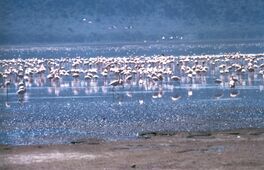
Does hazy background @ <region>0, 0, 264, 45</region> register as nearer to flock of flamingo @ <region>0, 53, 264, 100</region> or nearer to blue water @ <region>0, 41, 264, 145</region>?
flock of flamingo @ <region>0, 53, 264, 100</region>

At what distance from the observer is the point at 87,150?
19062mm

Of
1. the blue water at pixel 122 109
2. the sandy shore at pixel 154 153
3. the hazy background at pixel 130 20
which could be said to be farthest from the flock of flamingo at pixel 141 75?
the hazy background at pixel 130 20

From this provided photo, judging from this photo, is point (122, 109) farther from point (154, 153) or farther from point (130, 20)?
point (130, 20)

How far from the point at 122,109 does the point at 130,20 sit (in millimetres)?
77728

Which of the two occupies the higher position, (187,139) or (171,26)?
(171,26)

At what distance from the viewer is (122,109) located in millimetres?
26641

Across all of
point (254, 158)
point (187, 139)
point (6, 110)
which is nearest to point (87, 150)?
point (187, 139)

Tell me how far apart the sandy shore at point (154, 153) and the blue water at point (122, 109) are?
1.20 metres

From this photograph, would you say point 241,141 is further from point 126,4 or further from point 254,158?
point 126,4

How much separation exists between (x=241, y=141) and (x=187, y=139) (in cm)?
132

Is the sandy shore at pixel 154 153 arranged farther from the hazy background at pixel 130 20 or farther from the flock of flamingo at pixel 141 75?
the hazy background at pixel 130 20

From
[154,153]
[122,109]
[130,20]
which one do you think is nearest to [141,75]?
[122,109]

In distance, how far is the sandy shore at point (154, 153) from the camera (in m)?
16.8

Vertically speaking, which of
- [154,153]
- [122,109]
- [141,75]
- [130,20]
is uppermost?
[130,20]
